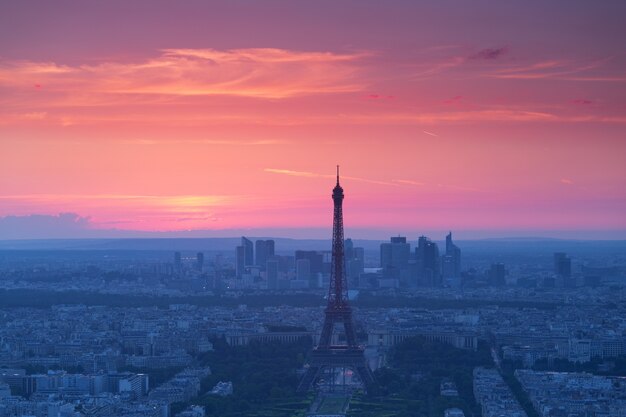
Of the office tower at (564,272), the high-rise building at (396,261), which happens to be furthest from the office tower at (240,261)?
the office tower at (564,272)

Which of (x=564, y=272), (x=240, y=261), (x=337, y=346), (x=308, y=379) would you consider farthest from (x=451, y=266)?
→ (x=308, y=379)

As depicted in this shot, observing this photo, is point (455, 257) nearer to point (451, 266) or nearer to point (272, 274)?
point (451, 266)

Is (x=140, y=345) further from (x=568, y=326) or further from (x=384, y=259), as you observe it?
(x=384, y=259)

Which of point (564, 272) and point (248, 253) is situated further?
point (248, 253)

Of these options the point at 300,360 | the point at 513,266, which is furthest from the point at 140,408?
the point at 513,266

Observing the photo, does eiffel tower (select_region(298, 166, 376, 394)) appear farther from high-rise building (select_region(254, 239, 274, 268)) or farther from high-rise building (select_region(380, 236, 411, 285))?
high-rise building (select_region(254, 239, 274, 268))

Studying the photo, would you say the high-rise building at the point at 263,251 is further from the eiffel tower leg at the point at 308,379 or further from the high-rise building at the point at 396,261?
the eiffel tower leg at the point at 308,379
